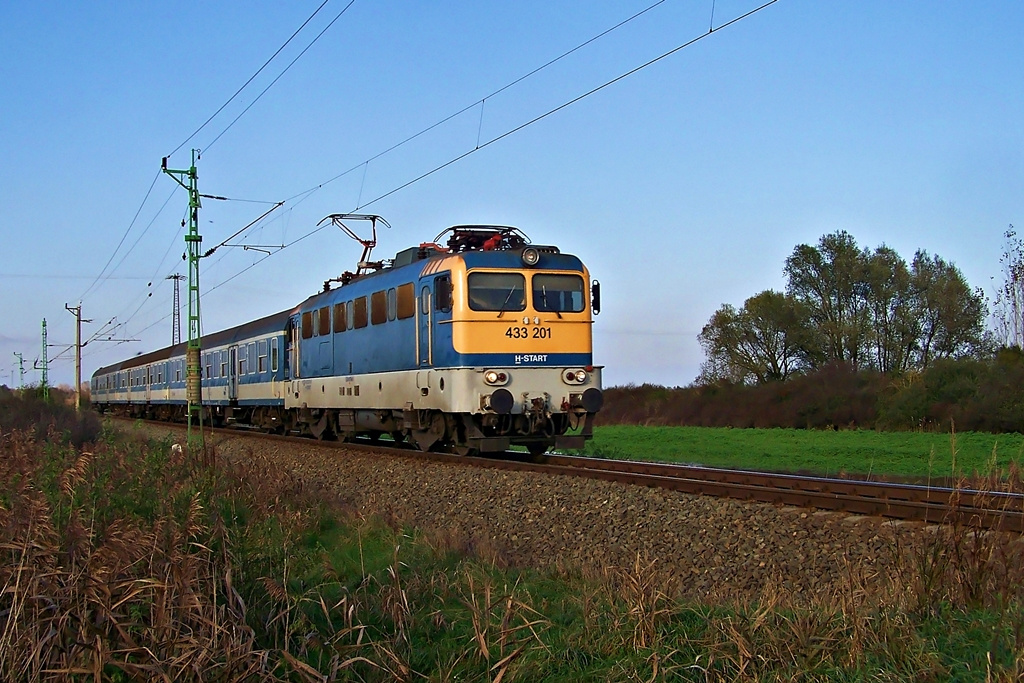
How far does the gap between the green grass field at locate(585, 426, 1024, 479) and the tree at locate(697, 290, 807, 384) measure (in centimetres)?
1472

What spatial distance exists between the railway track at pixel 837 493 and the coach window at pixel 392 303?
337 cm

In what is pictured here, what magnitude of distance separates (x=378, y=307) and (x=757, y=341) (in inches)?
1120

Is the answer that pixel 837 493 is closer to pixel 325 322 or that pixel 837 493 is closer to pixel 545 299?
pixel 545 299

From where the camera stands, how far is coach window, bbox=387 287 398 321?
16.9 metres

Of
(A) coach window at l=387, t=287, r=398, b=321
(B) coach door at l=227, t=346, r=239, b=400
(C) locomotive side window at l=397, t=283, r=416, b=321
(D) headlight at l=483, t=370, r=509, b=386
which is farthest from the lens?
(B) coach door at l=227, t=346, r=239, b=400

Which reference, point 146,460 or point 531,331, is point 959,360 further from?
point 146,460

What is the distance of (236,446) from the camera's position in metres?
22.1

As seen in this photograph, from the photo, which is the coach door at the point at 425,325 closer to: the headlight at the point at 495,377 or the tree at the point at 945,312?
the headlight at the point at 495,377

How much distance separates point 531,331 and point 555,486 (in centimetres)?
405

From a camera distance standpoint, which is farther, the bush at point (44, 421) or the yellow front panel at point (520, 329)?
the bush at point (44, 421)

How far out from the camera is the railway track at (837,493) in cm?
695

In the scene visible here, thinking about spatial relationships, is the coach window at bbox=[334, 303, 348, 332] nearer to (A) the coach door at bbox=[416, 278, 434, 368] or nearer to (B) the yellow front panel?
(A) the coach door at bbox=[416, 278, 434, 368]

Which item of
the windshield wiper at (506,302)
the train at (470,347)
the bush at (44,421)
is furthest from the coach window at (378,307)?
the bush at (44,421)

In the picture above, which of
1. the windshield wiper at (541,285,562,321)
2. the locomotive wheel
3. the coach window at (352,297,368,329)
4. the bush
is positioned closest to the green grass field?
the locomotive wheel
